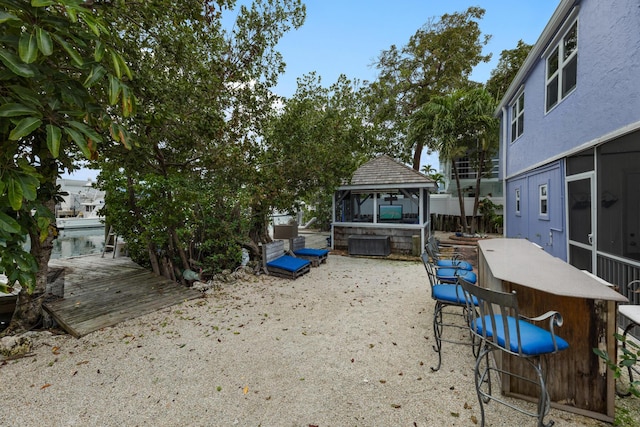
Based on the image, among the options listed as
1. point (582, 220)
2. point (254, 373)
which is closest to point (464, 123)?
point (582, 220)

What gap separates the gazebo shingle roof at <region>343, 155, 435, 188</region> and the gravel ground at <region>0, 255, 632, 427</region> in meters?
5.35

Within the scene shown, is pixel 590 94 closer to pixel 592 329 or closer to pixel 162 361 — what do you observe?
pixel 592 329

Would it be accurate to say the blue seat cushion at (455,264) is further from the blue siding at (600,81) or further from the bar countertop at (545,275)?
the blue siding at (600,81)

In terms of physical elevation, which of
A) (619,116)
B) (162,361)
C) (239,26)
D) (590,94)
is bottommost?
(162,361)

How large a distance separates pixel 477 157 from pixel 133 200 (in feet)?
50.2

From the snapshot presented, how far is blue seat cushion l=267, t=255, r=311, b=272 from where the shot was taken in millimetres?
6996

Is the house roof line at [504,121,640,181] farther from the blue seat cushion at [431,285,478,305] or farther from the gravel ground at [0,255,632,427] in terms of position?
the gravel ground at [0,255,632,427]

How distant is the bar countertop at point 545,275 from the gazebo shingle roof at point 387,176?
5.83m

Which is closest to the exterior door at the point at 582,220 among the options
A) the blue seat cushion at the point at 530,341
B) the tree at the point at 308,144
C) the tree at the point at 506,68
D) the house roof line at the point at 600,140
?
the house roof line at the point at 600,140

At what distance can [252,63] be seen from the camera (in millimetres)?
6547

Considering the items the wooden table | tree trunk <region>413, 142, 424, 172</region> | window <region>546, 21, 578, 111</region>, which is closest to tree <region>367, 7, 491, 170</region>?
tree trunk <region>413, 142, 424, 172</region>

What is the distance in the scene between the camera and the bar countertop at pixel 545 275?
6.80 ft

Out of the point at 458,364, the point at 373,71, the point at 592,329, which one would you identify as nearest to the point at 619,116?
the point at 592,329

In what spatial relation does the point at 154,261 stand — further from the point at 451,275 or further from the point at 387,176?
the point at 387,176
